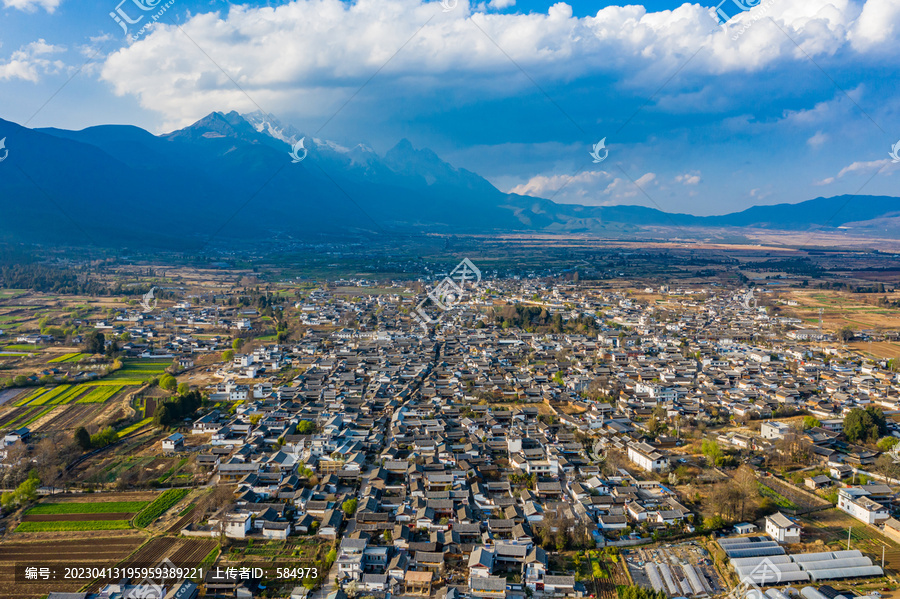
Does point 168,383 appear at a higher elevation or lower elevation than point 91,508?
higher

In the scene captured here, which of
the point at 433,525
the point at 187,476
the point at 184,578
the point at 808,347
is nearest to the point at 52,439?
the point at 187,476

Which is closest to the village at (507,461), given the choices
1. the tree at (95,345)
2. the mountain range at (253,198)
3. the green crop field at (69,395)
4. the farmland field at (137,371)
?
the farmland field at (137,371)

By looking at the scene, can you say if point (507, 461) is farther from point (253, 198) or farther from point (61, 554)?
point (253, 198)

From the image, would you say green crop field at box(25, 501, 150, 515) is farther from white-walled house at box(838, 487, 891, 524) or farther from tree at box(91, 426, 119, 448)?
white-walled house at box(838, 487, 891, 524)

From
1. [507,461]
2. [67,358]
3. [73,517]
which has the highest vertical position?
[67,358]

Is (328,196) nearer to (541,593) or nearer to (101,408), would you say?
(101,408)

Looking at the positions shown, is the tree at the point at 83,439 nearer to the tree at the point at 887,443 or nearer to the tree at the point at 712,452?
the tree at the point at 712,452

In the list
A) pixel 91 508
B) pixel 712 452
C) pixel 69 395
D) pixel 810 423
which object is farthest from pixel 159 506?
pixel 810 423
